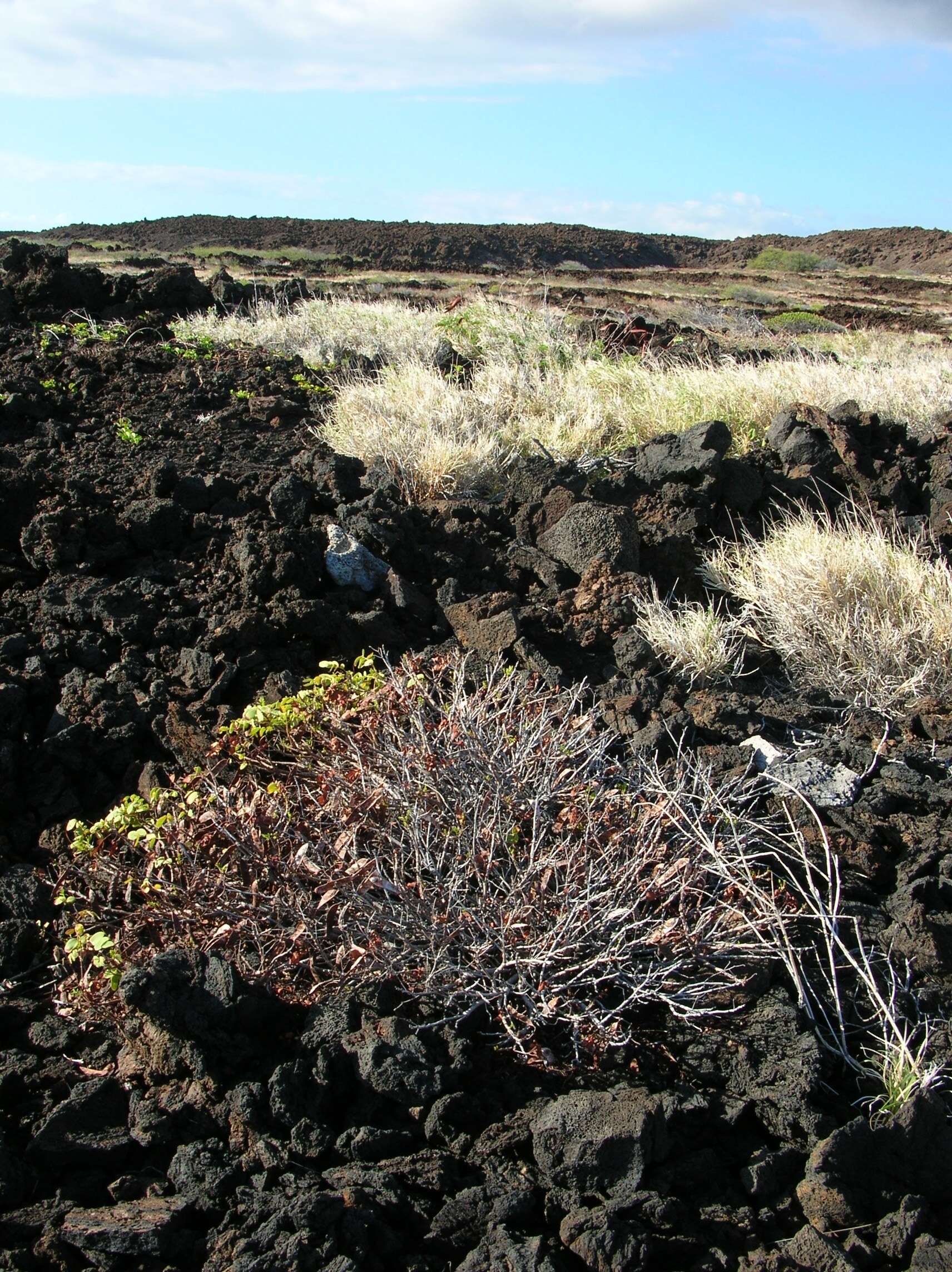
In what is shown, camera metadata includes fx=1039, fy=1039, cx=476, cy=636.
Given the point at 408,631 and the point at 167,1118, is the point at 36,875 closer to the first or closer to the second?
the point at 167,1118

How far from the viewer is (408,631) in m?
4.07

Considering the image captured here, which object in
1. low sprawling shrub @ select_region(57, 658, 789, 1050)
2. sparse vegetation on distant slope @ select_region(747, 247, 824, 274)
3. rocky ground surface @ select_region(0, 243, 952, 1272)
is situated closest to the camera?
rocky ground surface @ select_region(0, 243, 952, 1272)

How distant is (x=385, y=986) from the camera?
242 centimetres

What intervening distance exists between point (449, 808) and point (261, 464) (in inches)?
138

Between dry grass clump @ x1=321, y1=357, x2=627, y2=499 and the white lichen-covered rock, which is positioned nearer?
the white lichen-covered rock

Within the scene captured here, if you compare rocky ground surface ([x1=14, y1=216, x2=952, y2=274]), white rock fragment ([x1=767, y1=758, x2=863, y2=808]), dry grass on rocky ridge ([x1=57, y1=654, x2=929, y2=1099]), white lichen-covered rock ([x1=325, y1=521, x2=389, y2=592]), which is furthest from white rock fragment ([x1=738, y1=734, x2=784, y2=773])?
rocky ground surface ([x1=14, y1=216, x2=952, y2=274])

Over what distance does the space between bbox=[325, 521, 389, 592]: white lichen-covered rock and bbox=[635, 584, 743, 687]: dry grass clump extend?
3.58 feet

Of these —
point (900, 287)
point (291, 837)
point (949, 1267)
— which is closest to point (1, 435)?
point (291, 837)

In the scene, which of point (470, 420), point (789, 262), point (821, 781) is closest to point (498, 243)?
point (789, 262)

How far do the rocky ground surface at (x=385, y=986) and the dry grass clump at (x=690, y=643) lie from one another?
0.12m

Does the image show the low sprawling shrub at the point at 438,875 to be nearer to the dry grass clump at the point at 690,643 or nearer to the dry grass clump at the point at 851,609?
the dry grass clump at the point at 690,643

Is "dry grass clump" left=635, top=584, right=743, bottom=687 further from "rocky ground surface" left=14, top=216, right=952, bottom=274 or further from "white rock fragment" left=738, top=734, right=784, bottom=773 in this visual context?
"rocky ground surface" left=14, top=216, right=952, bottom=274

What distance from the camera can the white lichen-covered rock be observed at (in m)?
4.25

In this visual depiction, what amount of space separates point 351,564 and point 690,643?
1.40 m
